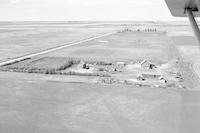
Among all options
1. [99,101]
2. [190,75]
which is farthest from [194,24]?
[190,75]

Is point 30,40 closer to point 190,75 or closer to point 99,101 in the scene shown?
point 190,75

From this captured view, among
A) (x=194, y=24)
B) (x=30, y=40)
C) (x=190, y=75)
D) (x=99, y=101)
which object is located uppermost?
(x=30, y=40)

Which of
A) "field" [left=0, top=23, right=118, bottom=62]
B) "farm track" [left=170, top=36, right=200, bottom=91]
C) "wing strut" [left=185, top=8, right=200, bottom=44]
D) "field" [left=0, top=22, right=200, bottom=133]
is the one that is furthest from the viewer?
"field" [left=0, top=23, right=118, bottom=62]

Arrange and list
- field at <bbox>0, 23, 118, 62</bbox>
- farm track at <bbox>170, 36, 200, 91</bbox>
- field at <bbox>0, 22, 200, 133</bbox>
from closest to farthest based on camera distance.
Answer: field at <bbox>0, 22, 200, 133</bbox> → farm track at <bbox>170, 36, 200, 91</bbox> → field at <bbox>0, 23, 118, 62</bbox>

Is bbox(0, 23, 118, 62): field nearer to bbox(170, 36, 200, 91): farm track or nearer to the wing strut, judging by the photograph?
bbox(170, 36, 200, 91): farm track

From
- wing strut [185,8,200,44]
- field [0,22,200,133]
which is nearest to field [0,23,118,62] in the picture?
field [0,22,200,133]

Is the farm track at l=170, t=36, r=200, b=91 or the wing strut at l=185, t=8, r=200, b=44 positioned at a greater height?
the wing strut at l=185, t=8, r=200, b=44

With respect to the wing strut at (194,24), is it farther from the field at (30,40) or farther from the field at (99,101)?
the field at (30,40)

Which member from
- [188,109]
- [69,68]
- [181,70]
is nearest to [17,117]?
[188,109]

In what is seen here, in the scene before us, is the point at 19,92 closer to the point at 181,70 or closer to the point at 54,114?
the point at 54,114

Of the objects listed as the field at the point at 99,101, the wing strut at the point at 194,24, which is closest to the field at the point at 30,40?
the field at the point at 99,101

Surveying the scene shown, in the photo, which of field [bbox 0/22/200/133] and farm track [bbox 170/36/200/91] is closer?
field [bbox 0/22/200/133]

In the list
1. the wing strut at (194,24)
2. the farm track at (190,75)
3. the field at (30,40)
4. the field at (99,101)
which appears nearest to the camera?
the wing strut at (194,24)
